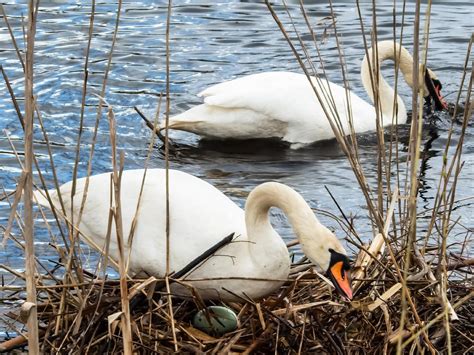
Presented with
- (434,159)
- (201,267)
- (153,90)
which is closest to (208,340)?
(201,267)

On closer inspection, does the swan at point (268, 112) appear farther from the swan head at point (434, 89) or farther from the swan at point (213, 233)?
the swan at point (213, 233)

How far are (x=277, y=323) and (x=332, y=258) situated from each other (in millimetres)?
350

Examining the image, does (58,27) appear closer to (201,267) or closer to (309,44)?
(309,44)

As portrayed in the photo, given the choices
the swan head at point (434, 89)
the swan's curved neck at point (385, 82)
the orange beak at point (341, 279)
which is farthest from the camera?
the swan head at point (434, 89)

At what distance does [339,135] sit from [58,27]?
7457 millimetres

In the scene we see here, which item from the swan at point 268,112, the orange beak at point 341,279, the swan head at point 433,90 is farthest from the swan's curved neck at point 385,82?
the orange beak at point 341,279

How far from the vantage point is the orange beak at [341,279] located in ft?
14.4

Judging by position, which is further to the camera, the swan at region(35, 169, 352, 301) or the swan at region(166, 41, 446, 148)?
the swan at region(166, 41, 446, 148)

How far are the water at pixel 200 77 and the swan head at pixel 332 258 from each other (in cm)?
203

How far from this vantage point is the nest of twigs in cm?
446

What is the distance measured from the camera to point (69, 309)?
476 centimetres

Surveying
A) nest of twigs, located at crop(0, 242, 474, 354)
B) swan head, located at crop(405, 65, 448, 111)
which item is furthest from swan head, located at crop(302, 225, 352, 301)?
swan head, located at crop(405, 65, 448, 111)

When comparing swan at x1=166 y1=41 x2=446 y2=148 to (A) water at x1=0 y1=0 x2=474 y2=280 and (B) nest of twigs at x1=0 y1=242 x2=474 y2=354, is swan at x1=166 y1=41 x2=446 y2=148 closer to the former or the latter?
(A) water at x1=0 y1=0 x2=474 y2=280

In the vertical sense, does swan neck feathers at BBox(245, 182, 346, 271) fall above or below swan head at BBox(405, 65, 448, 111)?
above
